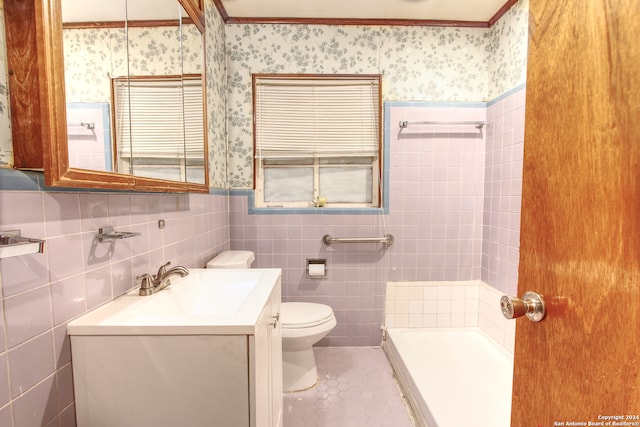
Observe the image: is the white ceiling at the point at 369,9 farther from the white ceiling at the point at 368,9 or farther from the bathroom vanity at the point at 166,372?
the bathroom vanity at the point at 166,372

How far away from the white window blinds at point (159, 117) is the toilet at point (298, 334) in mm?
675

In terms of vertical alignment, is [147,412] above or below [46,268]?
below

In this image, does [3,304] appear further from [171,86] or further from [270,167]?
[270,167]

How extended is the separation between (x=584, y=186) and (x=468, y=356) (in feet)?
5.99

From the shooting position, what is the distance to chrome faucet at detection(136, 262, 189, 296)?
1011mm

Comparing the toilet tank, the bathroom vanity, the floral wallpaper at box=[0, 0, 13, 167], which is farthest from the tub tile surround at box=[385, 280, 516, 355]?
the floral wallpaper at box=[0, 0, 13, 167]

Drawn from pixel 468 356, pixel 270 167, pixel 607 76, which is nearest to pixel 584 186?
pixel 607 76


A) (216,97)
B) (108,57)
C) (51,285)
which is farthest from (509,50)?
(51,285)

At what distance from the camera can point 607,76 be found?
0.45 metres

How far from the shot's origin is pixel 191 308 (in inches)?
43.8

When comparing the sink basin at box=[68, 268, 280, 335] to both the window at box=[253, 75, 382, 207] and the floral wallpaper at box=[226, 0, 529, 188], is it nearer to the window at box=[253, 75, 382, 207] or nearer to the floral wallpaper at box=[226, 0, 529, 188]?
the window at box=[253, 75, 382, 207]

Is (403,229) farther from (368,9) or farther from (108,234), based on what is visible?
Answer: (108,234)

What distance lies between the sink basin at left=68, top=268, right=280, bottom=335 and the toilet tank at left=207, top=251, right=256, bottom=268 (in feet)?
1.19
